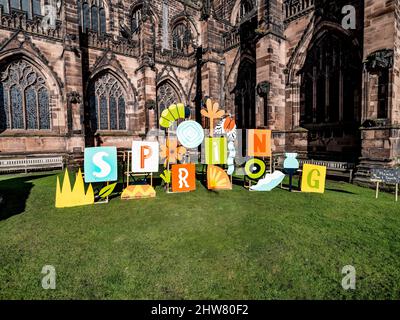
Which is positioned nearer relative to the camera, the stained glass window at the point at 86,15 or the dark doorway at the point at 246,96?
the dark doorway at the point at 246,96

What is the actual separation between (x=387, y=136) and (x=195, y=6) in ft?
77.9

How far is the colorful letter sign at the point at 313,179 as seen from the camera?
301 inches

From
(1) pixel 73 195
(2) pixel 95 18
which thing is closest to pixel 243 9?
(2) pixel 95 18

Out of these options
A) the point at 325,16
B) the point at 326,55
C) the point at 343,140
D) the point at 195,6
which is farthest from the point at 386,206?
the point at 195,6

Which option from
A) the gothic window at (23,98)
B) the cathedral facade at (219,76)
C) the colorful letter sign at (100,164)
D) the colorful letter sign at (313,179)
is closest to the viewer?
the colorful letter sign at (100,164)

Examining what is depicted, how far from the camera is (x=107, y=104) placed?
1697cm

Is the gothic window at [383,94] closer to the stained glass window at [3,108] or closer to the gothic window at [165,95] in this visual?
the gothic window at [165,95]

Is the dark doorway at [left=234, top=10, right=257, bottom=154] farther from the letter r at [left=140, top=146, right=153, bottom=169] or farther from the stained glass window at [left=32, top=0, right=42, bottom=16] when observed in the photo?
the stained glass window at [left=32, top=0, right=42, bottom=16]

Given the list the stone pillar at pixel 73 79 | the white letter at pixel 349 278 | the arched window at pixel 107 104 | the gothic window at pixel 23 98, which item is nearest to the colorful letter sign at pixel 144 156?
the white letter at pixel 349 278

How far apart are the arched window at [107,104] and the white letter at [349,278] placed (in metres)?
17.3

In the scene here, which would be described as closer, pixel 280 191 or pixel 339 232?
pixel 339 232

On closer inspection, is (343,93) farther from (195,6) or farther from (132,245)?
(195,6)
